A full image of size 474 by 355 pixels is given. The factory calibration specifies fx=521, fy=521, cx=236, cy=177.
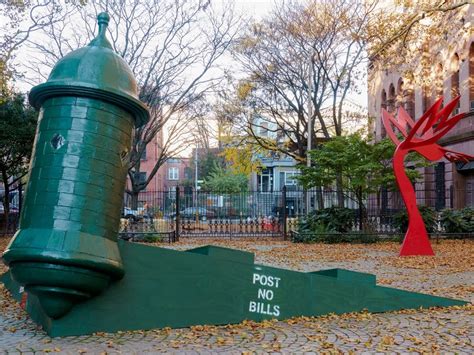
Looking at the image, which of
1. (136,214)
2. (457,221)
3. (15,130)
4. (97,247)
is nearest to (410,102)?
(457,221)

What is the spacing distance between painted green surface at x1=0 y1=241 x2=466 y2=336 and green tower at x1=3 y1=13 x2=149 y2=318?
1.20 feet

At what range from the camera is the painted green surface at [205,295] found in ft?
18.8

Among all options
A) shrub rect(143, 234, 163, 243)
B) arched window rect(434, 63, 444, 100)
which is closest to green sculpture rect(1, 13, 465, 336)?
shrub rect(143, 234, 163, 243)

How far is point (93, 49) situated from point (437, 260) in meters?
11.6

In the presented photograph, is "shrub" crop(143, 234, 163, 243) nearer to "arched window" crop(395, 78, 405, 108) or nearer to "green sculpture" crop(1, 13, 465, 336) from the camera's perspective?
"arched window" crop(395, 78, 405, 108)

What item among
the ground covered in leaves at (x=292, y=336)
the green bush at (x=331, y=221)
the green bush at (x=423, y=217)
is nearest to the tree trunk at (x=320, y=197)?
the green bush at (x=331, y=221)

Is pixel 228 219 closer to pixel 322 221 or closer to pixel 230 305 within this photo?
pixel 322 221

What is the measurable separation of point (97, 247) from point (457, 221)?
63.6 ft

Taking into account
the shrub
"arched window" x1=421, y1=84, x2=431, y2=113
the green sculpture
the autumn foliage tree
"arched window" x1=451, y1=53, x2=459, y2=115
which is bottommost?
the shrub

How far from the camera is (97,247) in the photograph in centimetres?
515

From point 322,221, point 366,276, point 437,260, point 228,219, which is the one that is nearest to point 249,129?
point 228,219

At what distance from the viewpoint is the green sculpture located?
198 inches

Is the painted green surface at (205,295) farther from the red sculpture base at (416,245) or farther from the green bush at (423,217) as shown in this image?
the green bush at (423,217)

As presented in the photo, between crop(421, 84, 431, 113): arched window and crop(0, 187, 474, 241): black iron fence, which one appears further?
crop(421, 84, 431, 113): arched window
